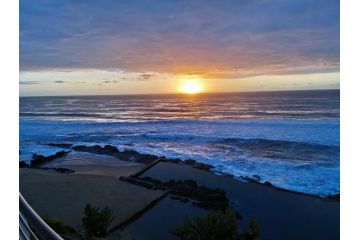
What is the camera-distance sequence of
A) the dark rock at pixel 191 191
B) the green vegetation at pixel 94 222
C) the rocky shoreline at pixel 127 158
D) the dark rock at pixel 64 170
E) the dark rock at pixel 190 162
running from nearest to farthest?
the green vegetation at pixel 94 222, the dark rock at pixel 191 191, the rocky shoreline at pixel 127 158, the dark rock at pixel 64 170, the dark rock at pixel 190 162

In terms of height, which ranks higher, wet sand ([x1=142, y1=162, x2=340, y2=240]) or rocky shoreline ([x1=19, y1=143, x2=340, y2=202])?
rocky shoreline ([x1=19, y1=143, x2=340, y2=202])

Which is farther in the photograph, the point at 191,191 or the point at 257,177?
the point at 257,177

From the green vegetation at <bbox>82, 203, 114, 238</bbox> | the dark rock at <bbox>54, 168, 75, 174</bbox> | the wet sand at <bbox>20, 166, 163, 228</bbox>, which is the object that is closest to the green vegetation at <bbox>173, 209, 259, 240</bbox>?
the green vegetation at <bbox>82, 203, 114, 238</bbox>

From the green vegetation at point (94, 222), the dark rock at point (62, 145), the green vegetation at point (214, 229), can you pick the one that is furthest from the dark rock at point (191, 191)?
the dark rock at point (62, 145)

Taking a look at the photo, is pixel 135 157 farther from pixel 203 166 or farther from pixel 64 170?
pixel 203 166

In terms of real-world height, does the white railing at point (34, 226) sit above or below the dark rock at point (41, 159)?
above

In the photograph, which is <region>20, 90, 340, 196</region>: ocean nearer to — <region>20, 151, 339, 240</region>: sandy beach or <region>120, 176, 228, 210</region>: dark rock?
<region>20, 151, 339, 240</region>: sandy beach

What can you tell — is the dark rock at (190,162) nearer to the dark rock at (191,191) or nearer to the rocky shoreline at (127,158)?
the rocky shoreline at (127,158)

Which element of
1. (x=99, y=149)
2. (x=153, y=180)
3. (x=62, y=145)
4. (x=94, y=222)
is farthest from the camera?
(x=62, y=145)

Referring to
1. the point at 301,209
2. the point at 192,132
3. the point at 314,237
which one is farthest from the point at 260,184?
the point at 192,132

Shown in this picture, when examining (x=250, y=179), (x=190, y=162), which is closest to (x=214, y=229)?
(x=250, y=179)

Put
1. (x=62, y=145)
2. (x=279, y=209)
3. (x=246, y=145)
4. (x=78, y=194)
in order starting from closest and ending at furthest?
(x=279, y=209)
(x=78, y=194)
(x=246, y=145)
(x=62, y=145)

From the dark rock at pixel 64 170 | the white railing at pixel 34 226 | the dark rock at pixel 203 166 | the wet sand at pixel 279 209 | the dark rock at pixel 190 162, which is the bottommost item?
the wet sand at pixel 279 209
